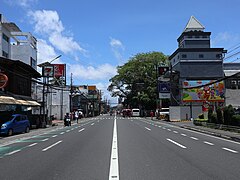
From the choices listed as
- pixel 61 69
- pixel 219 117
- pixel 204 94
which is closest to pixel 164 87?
pixel 204 94

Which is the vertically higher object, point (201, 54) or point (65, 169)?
point (201, 54)

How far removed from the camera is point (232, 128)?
21.1 metres

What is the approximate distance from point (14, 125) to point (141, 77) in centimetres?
5366

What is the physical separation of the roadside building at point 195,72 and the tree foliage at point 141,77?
425 inches

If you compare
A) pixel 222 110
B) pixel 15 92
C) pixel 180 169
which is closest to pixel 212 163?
pixel 180 169

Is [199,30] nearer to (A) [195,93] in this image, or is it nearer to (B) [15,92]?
(A) [195,93]

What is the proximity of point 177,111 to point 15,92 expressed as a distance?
23.6 metres

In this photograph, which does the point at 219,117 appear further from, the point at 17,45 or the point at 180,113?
the point at 17,45

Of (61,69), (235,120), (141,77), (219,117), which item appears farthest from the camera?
(141,77)

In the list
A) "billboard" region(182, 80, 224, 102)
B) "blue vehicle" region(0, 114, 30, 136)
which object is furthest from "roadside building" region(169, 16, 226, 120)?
"blue vehicle" region(0, 114, 30, 136)

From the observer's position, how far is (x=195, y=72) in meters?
54.4

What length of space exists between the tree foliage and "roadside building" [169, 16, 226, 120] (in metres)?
10.8

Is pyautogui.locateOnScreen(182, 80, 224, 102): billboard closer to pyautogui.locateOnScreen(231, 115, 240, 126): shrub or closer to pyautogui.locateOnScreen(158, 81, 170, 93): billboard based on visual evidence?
pyautogui.locateOnScreen(158, 81, 170, 93): billboard

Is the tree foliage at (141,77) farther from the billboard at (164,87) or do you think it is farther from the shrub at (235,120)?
the shrub at (235,120)
